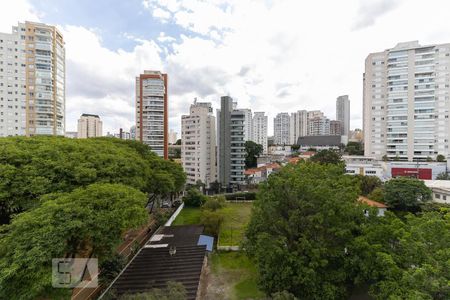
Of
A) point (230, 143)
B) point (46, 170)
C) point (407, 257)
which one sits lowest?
point (407, 257)

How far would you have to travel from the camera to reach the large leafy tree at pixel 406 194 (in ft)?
67.7

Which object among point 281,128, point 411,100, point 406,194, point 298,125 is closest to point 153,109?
point 406,194

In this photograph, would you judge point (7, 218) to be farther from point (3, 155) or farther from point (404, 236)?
point (404, 236)

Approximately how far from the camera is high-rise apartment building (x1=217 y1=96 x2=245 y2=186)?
119 feet

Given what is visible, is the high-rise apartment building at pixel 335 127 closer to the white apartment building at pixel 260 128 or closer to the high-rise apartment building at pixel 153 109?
the white apartment building at pixel 260 128

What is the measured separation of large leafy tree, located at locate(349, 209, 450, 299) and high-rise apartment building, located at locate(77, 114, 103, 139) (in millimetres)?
88675

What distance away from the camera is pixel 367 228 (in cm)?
863

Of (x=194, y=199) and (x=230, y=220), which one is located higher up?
(x=194, y=199)

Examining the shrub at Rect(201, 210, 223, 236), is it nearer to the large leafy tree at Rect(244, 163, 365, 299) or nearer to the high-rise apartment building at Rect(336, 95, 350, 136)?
the large leafy tree at Rect(244, 163, 365, 299)

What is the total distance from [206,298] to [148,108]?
35.0 meters

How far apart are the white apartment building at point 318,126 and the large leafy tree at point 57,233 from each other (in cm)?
9927

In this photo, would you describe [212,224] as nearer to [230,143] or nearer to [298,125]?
[230,143]

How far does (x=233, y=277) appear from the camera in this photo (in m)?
12.0

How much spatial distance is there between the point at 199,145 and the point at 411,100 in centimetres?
3604
